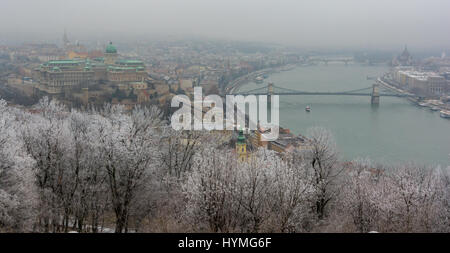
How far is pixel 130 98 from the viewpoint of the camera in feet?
37.3

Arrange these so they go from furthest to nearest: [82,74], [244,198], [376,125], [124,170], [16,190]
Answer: [82,74], [376,125], [124,170], [244,198], [16,190]

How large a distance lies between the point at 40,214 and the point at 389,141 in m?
8.20

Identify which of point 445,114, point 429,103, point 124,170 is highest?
point 124,170

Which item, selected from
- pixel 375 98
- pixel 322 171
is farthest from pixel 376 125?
pixel 322 171

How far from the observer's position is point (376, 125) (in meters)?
11.4

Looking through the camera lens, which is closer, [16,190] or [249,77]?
[16,190]

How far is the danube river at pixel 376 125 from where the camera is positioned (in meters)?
8.39

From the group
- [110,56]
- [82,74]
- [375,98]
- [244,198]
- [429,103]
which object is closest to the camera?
[244,198]

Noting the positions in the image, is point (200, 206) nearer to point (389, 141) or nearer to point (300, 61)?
point (389, 141)

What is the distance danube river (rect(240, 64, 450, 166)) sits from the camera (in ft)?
27.5

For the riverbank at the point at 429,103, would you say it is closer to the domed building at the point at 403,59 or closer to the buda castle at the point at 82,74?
the buda castle at the point at 82,74

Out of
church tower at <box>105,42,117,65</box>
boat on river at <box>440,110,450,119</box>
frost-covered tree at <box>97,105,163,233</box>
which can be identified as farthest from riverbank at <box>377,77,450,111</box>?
frost-covered tree at <box>97,105,163,233</box>

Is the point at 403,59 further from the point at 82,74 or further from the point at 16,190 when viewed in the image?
the point at 16,190
